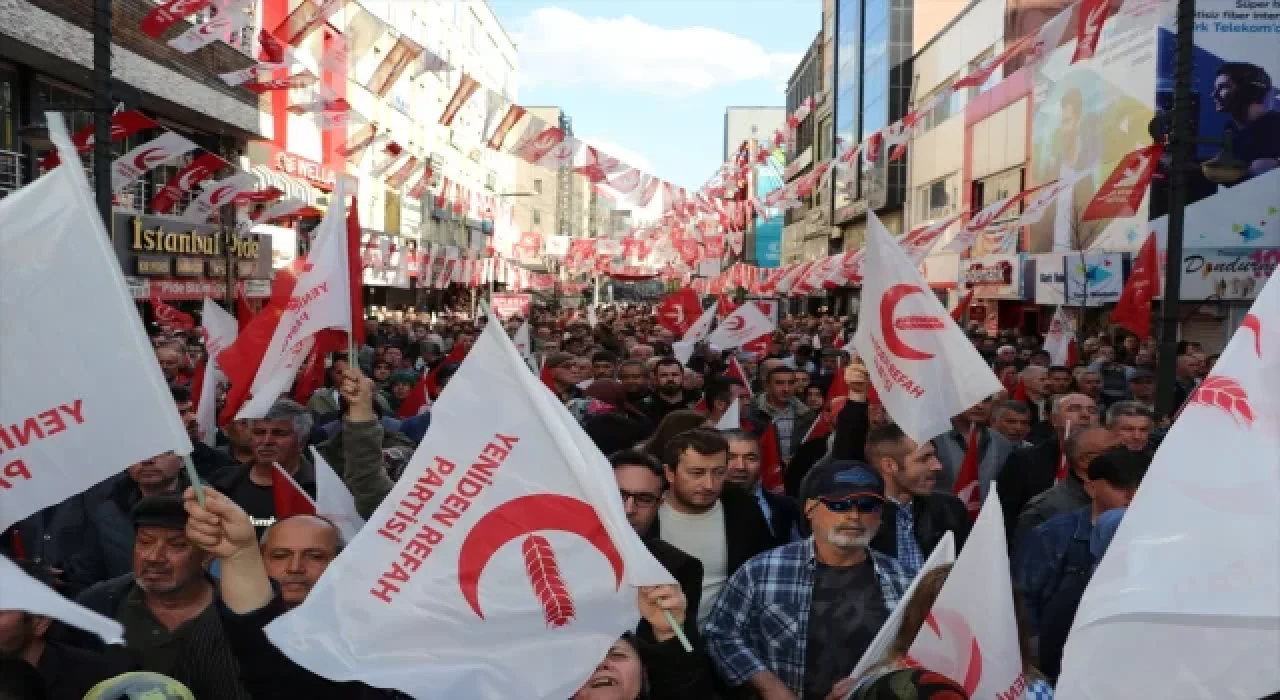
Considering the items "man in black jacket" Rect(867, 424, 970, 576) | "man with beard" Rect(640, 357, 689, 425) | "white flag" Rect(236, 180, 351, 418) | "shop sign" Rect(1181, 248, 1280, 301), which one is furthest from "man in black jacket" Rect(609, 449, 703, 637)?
"shop sign" Rect(1181, 248, 1280, 301)

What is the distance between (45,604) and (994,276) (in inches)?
1311

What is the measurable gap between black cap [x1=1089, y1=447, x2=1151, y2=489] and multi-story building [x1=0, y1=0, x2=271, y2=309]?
9959 millimetres

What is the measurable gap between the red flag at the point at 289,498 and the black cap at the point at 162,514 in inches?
41.1

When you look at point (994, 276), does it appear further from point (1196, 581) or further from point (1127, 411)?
point (1196, 581)

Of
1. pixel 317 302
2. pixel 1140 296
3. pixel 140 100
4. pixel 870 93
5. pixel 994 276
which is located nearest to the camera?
pixel 317 302

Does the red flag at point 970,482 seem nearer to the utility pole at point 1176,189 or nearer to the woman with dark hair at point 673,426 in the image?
the woman with dark hair at point 673,426

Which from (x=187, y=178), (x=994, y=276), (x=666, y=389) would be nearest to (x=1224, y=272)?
(x=994, y=276)

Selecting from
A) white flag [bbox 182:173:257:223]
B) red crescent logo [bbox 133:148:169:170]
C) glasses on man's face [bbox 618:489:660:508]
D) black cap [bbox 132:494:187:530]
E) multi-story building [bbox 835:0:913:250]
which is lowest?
glasses on man's face [bbox 618:489:660:508]

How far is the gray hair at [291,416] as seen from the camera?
19.6 ft

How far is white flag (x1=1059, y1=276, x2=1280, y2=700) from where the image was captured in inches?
99.7

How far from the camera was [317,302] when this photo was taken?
5855 millimetres

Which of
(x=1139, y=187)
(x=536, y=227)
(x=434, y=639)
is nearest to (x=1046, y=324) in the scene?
(x=1139, y=187)

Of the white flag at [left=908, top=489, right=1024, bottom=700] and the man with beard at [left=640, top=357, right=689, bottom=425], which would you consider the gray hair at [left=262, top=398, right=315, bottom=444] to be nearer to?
the man with beard at [left=640, top=357, right=689, bottom=425]

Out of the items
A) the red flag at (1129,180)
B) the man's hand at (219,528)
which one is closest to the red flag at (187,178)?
the red flag at (1129,180)
